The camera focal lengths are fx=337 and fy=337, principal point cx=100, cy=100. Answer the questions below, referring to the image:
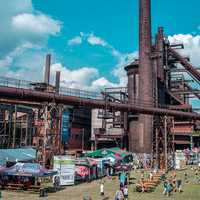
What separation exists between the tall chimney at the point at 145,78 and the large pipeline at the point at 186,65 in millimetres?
14250

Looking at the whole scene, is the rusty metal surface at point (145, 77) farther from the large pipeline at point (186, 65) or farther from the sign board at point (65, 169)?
the sign board at point (65, 169)

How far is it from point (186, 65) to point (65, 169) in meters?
52.4

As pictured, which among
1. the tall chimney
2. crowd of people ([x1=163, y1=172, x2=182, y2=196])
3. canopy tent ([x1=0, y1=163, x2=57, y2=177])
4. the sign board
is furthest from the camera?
the tall chimney

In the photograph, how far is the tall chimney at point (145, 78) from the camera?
199 ft

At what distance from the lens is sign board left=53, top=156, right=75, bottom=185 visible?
29133 millimetres

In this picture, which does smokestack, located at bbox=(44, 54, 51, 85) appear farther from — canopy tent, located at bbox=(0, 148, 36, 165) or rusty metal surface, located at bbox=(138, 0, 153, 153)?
canopy tent, located at bbox=(0, 148, 36, 165)

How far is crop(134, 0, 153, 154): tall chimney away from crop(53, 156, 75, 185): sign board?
104 ft

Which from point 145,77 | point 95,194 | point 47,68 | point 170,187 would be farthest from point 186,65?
point 95,194

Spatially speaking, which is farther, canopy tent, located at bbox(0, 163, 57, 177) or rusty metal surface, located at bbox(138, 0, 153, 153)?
rusty metal surface, located at bbox(138, 0, 153, 153)

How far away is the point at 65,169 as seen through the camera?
29.7 metres

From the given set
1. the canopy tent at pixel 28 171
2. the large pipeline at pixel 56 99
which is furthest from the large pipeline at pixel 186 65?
the canopy tent at pixel 28 171

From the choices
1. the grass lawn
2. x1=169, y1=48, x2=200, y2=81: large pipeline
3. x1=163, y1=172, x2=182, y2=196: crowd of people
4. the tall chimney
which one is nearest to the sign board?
the grass lawn

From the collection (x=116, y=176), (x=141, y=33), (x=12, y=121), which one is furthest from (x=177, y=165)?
(x=12, y=121)

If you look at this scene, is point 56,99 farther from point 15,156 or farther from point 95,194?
point 95,194
